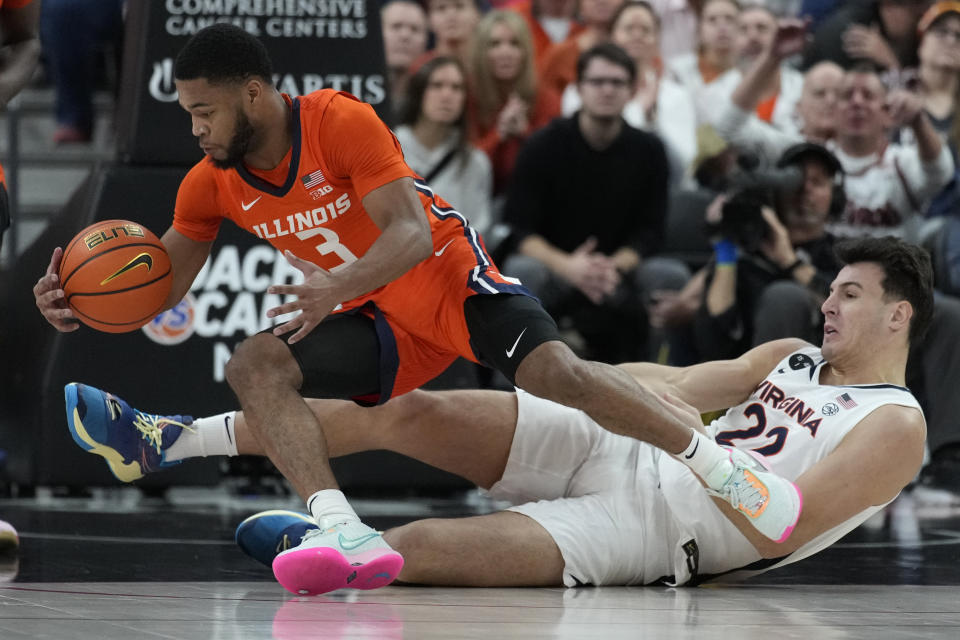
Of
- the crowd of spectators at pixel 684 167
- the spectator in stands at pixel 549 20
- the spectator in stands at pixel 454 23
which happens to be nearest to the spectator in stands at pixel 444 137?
the crowd of spectators at pixel 684 167

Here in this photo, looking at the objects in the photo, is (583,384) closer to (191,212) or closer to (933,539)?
(191,212)

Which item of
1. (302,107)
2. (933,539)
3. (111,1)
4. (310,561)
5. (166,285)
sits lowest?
(933,539)

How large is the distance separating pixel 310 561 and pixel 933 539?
10.4 feet

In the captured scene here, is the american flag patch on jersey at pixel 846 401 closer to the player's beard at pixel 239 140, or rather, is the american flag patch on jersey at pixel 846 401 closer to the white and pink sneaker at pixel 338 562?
the white and pink sneaker at pixel 338 562

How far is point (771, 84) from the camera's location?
354 inches

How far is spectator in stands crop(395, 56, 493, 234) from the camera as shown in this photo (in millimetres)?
7883

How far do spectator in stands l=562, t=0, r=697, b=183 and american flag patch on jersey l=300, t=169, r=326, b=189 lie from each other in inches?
185

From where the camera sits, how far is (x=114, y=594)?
3811 millimetres

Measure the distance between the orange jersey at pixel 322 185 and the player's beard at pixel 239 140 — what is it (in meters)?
0.08

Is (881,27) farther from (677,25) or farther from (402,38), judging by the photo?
(402,38)

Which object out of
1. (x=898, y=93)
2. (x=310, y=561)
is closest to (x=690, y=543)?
A: (x=310, y=561)

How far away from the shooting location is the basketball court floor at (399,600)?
10.8ft

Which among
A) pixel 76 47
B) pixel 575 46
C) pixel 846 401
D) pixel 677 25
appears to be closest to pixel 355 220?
pixel 846 401

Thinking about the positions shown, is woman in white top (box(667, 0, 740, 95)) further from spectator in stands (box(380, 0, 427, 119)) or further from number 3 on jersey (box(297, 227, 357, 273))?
number 3 on jersey (box(297, 227, 357, 273))
